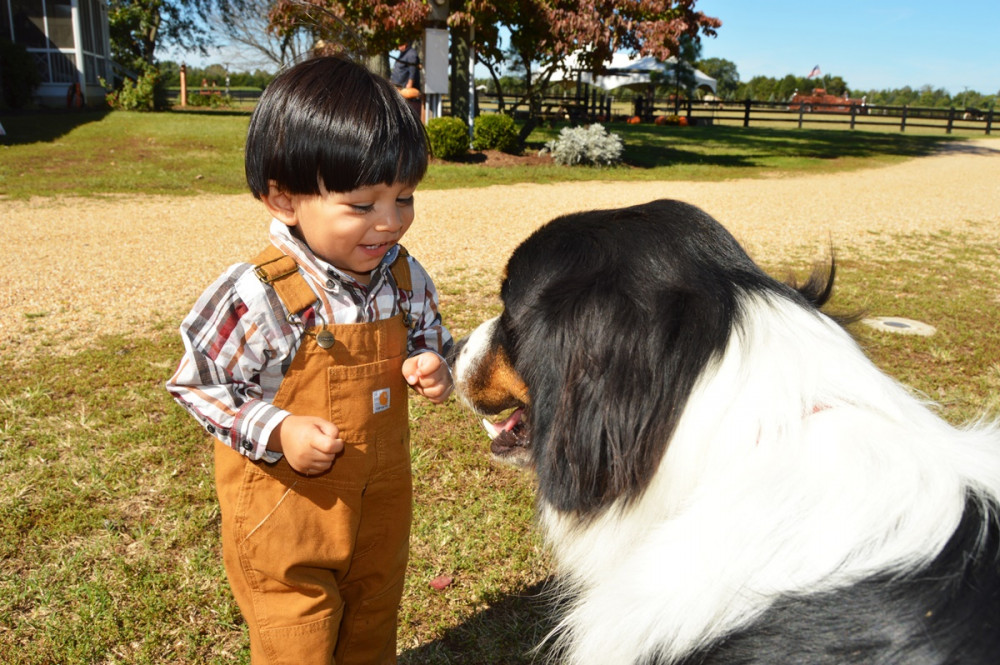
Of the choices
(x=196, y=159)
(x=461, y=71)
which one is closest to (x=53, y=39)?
(x=196, y=159)

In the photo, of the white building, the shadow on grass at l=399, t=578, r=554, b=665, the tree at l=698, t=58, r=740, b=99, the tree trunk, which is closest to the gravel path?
the shadow on grass at l=399, t=578, r=554, b=665

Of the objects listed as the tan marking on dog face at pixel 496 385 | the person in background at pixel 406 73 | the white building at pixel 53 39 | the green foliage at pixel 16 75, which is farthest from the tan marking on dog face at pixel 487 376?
the white building at pixel 53 39

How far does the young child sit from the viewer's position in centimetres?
195

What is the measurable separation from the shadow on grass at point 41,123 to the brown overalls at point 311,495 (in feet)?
55.9

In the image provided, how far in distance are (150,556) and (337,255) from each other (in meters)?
2.01

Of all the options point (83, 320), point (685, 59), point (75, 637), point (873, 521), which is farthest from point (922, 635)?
point (685, 59)

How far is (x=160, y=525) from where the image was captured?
3.48 meters

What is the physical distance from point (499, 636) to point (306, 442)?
61.0 inches

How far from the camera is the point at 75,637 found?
2807 millimetres

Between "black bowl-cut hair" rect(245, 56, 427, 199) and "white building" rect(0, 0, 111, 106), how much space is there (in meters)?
27.1

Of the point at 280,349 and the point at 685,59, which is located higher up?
the point at 685,59

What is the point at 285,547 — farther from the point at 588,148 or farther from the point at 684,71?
the point at 684,71

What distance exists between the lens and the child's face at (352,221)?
200 centimetres

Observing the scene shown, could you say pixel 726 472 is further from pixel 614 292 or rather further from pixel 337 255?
pixel 337 255
